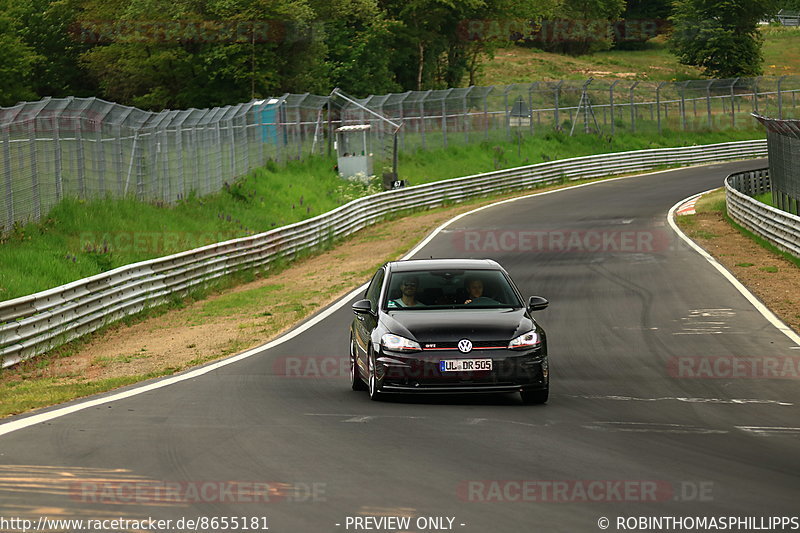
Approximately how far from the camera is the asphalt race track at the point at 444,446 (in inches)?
268

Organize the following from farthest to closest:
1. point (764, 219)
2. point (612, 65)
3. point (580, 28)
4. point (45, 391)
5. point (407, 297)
→ point (580, 28) → point (612, 65) → point (764, 219) → point (45, 391) → point (407, 297)

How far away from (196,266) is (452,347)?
15814 millimetres

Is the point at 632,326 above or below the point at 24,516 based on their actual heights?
below

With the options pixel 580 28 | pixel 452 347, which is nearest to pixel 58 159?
pixel 452 347

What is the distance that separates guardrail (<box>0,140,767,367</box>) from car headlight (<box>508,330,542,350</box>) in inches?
340

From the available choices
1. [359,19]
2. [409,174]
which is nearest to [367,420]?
[409,174]

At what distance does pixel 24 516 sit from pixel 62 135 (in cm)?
2109

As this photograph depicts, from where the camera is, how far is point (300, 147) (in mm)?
47812

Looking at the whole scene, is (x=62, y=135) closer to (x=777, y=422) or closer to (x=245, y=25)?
(x=777, y=422)

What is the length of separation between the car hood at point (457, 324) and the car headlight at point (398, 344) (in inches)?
2.0

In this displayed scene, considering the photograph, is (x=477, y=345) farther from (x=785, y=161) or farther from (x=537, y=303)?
(x=785, y=161)

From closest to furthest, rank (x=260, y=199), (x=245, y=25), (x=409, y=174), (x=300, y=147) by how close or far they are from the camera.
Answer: (x=260, y=199) → (x=300, y=147) → (x=409, y=174) → (x=245, y=25)

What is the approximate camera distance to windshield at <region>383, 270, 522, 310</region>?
41.3ft

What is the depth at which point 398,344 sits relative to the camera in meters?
11.6
